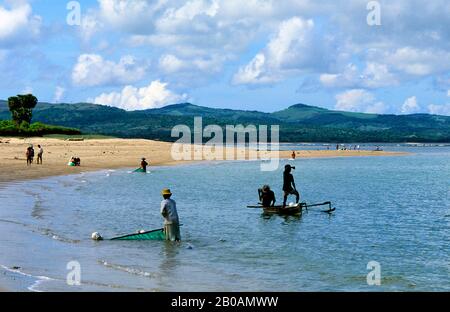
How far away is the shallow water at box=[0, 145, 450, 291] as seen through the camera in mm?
17328

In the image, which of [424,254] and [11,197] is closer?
[424,254]

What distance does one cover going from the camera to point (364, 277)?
60.4 ft

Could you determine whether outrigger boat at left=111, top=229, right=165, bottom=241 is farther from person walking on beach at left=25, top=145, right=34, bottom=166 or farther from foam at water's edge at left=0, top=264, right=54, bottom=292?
person walking on beach at left=25, top=145, right=34, bottom=166

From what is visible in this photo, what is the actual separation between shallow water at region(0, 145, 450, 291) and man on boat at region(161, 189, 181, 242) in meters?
0.48

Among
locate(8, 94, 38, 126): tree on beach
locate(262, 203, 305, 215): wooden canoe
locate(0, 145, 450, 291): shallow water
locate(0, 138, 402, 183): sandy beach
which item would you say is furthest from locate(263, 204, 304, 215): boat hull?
locate(8, 94, 38, 126): tree on beach

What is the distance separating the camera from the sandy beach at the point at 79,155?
182 ft

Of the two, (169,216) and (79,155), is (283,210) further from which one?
(79,155)

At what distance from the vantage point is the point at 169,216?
74.6ft

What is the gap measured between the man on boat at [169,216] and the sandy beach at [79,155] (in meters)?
27.2
